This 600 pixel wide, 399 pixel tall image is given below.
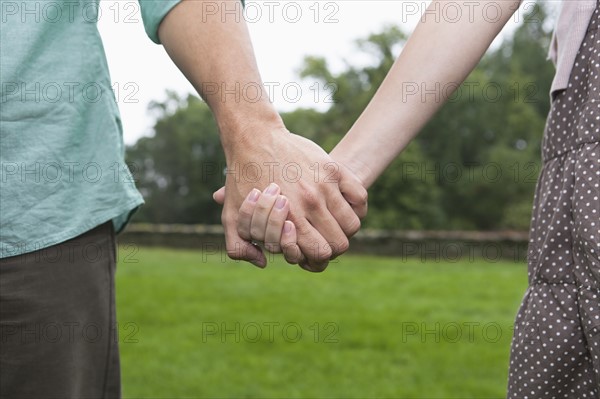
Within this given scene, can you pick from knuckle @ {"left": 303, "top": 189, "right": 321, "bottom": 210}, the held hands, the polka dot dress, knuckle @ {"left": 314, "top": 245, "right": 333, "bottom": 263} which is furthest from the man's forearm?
the polka dot dress

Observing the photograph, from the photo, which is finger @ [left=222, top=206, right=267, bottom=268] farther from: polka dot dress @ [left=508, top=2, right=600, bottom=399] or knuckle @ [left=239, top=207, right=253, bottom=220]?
polka dot dress @ [left=508, top=2, right=600, bottom=399]

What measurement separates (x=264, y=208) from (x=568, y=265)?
605mm

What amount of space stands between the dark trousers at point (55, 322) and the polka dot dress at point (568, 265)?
2.59ft

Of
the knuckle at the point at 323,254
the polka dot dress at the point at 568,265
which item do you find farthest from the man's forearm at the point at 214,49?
the polka dot dress at the point at 568,265

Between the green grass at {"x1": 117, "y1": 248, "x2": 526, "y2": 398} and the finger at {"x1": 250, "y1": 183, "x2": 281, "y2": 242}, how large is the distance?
2.22m

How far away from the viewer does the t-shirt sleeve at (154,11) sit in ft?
4.23

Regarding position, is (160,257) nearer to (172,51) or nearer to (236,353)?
(236,353)

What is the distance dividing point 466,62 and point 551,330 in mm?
536

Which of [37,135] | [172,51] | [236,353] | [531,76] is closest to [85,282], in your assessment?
[37,135]

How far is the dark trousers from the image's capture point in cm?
125

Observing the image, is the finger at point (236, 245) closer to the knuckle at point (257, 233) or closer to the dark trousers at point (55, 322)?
the knuckle at point (257, 233)

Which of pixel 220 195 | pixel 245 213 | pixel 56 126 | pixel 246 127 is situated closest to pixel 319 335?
pixel 220 195

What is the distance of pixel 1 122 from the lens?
1.24m

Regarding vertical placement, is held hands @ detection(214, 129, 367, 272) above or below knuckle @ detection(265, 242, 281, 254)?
above
